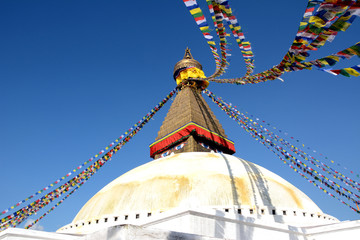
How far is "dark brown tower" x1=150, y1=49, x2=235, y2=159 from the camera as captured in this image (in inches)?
587

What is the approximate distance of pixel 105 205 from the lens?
8242mm

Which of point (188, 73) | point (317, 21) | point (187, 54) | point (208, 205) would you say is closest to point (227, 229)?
point (208, 205)

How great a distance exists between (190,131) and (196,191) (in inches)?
290

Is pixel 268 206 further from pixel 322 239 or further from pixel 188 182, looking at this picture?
pixel 188 182

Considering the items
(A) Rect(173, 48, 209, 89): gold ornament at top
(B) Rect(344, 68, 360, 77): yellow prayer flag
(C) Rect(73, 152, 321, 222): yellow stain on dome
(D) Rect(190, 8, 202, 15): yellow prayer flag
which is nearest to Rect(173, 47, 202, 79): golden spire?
(A) Rect(173, 48, 209, 89): gold ornament at top

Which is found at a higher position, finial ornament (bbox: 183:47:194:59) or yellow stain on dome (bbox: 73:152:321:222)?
finial ornament (bbox: 183:47:194:59)

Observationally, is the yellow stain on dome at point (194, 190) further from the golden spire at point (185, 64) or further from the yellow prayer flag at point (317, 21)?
the golden spire at point (185, 64)

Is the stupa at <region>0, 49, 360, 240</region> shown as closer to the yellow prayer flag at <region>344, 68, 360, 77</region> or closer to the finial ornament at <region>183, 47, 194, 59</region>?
the yellow prayer flag at <region>344, 68, 360, 77</region>

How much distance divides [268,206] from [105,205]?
195 inches

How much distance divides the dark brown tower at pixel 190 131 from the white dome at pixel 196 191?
5458 millimetres

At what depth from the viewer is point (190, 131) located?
14828mm

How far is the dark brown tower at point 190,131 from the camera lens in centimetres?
1491

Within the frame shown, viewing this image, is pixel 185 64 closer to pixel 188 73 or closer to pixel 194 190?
pixel 188 73

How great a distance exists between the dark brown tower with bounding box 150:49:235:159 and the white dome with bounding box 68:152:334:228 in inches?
215
